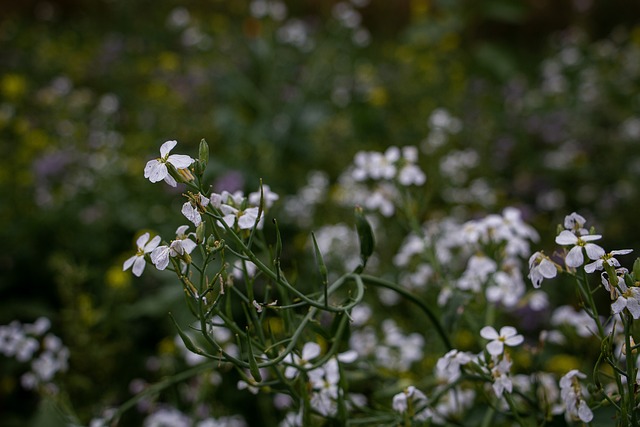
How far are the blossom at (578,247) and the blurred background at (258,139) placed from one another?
0.58 meters

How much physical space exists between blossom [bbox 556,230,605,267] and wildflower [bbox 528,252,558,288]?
22mm

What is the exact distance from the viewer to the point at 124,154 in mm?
2896

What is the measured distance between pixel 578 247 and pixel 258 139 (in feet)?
6.27

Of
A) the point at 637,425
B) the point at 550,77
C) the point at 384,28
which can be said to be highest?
the point at 637,425

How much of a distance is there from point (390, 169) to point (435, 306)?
0.33 m

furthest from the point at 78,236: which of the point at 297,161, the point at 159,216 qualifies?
the point at 297,161

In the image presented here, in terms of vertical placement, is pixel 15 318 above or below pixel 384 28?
above

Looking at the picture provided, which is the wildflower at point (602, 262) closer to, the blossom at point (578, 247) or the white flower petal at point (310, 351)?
the blossom at point (578, 247)

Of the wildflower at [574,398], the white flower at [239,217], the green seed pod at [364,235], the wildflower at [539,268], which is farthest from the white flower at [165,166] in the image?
the wildflower at [574,398]

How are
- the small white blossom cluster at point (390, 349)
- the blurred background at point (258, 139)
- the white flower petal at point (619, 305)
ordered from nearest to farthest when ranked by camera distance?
the white flower petal at point (619, 305) < the small white blossom cluster at point (390, 349) < the blurred background at point (258, 139)

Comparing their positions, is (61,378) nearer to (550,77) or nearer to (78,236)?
(78,236)

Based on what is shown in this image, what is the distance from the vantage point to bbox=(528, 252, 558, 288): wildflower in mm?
727

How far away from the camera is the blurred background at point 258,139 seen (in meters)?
1.97

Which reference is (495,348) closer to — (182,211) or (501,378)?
(501,378)
